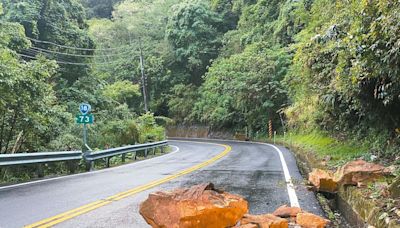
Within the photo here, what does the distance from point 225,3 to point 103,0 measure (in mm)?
29996

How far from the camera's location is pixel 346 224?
6.41 meters

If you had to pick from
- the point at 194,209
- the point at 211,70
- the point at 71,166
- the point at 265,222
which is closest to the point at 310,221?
the point at 265,222

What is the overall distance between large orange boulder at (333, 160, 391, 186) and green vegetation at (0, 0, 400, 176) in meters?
1.33

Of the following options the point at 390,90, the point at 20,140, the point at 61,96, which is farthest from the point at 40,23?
the point at 390,90

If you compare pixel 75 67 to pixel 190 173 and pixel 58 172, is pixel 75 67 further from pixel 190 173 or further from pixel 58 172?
pixel 190 173

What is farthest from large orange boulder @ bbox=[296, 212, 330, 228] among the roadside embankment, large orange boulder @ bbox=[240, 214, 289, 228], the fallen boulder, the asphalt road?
the asphalt road

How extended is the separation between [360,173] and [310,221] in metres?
2.29

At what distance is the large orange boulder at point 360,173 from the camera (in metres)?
6.99

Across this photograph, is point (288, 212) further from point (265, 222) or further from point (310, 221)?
point (265, 222)

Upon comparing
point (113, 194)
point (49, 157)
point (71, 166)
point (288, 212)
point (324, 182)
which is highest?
point (324, 182)

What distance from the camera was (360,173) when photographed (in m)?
7.08

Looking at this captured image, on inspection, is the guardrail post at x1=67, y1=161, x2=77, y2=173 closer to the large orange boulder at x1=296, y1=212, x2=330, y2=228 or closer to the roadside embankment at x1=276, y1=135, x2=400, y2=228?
the roadside embankment at x1=276, y1=135, x2=400, y2=228

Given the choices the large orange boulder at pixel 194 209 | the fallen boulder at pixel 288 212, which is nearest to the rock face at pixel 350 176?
the fallen boulder at pixel 288 212

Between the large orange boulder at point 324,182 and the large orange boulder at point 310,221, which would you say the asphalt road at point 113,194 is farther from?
the large orange boulder at point 310,221
